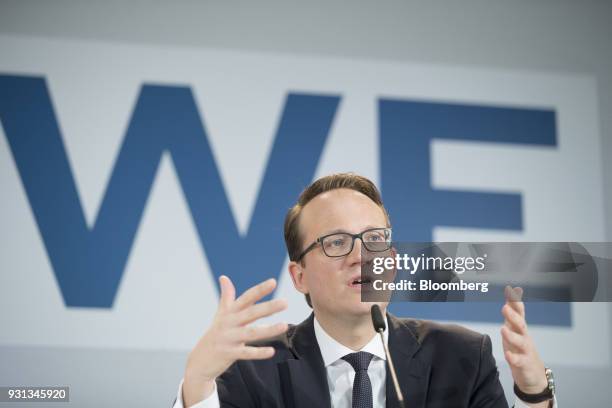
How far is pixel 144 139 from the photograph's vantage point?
11.7 ft

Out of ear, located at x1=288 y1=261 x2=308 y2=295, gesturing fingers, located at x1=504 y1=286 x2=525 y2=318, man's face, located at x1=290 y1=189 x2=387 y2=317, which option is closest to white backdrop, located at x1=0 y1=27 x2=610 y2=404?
ear, located at x1=288 y1=261 x2=308 y2=295

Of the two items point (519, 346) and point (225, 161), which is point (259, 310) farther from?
point (225, 161)

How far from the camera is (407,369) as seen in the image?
2.08 meters

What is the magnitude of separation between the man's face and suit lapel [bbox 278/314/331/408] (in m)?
0.13

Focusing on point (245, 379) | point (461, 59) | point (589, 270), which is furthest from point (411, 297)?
point (461, 59)

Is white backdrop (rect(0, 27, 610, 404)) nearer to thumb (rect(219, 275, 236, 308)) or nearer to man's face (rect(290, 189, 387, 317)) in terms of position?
man's face (rect(290, 189, 387, 317))

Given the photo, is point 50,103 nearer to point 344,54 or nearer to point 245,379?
point 344,54

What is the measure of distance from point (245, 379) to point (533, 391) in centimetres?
83

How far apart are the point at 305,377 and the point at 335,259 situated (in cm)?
36

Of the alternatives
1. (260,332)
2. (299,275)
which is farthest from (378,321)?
(299,275)

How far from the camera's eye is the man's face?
207cm

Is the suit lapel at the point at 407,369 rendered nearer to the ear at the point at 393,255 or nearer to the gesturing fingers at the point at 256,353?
the ear at the point at 393,255

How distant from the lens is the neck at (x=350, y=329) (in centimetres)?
213

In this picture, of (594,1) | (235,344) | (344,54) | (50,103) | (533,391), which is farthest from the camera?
(594,1)
